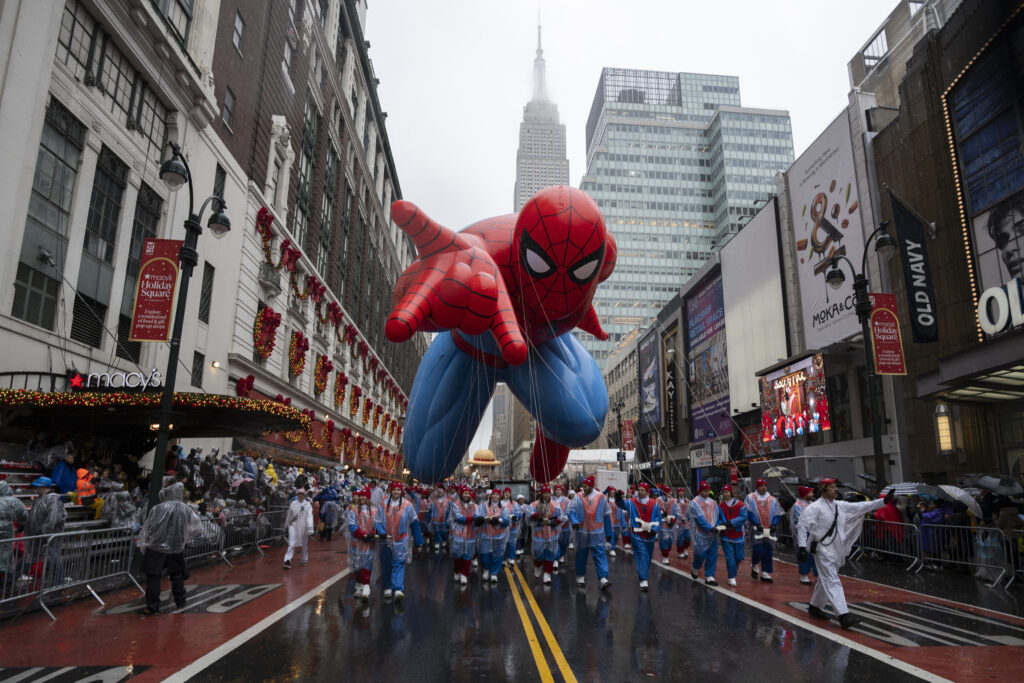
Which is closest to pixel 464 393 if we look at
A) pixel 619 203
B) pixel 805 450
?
pixel 805 450

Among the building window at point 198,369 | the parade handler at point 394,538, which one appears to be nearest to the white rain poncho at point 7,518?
the parade handler at point 394,538

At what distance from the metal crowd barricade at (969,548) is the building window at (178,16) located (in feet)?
80.8

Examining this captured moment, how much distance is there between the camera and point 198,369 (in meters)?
21.7

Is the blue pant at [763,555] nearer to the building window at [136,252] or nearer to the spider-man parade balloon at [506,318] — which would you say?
the spider-man parade balloon at [506,318]

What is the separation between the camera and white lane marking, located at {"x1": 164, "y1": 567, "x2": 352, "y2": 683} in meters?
5.49

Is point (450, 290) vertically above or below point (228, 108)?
below

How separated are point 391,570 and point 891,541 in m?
11.8

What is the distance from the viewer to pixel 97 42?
16781 mm

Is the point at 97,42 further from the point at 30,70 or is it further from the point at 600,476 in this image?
the point at 600,476

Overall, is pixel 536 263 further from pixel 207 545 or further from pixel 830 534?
pixel 207 545

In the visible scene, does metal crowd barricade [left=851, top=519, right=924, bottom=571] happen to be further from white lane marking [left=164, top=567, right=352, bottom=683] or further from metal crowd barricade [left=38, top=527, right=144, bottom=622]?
metal crowd barricade [left=38, top=527, right=144, bottom=622]

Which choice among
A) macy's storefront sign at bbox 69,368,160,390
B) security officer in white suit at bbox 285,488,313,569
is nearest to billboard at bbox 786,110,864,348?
security officer in white suit at bbox 285,488,313,569

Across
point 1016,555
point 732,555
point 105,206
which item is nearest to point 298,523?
point 732,555

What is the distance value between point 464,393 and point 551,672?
28.1 ft
